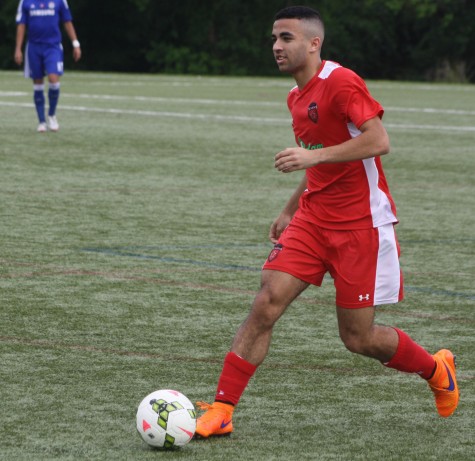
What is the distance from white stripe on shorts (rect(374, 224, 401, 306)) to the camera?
5.79 m

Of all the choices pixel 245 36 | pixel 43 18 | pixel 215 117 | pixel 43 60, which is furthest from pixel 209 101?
pixel 245 36

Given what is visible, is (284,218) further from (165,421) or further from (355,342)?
(165,421)

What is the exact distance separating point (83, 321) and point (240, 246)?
10.7ft

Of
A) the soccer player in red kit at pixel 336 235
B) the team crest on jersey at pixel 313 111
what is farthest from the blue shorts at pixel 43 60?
the team crest on jersey at pixel 313 111

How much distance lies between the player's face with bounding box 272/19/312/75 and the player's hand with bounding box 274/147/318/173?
0.53 metres

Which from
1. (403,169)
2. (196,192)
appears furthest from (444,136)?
(196,192)

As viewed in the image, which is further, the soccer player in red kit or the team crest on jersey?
the team crest on jersey

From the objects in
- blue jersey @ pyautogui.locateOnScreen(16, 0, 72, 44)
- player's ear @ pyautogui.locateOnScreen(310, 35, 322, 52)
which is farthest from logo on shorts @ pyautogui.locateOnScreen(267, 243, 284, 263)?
blue jersey @ pyautogui.locateOnScreen(16, 0, 72, 44)

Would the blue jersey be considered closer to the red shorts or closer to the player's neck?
the player's neck

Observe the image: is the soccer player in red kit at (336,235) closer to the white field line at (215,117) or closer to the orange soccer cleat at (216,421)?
the orange soccer cleat at (216,421)

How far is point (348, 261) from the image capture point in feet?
18.9

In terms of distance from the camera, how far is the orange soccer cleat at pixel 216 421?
5.50m

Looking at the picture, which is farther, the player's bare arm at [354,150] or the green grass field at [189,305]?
the green grass field at [189,305]

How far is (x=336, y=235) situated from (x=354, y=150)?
412 mm
